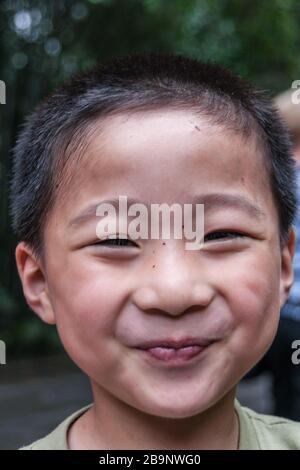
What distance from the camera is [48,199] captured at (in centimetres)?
107

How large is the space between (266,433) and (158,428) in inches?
10.0

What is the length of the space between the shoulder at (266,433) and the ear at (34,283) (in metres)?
0.44

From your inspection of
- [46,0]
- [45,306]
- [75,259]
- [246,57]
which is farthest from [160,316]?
[46,0]

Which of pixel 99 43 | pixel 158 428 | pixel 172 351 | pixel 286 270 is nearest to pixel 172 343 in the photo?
pixel 172 351

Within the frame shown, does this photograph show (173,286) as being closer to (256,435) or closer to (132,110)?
(132,110)

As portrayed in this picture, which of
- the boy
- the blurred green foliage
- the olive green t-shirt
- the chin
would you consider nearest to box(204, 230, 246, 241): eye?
the boy

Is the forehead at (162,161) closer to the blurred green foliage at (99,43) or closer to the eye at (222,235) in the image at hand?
the eye at (222,235)

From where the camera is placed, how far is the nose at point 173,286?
88cm

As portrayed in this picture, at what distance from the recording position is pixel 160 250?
91 centimetres

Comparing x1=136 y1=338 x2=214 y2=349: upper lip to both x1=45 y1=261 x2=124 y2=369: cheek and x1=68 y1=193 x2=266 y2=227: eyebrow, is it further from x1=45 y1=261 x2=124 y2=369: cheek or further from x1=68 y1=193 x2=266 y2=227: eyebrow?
x1=68 y1=193 x2=266 y2=227: eyebrow

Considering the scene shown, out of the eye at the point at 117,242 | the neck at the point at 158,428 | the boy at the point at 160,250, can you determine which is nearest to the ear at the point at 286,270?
the boy at the point at 160,250

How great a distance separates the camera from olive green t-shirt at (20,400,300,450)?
113cm

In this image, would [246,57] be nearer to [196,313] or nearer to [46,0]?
[46,0]

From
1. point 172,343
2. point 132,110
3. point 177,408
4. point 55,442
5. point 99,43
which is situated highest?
point 99,43
